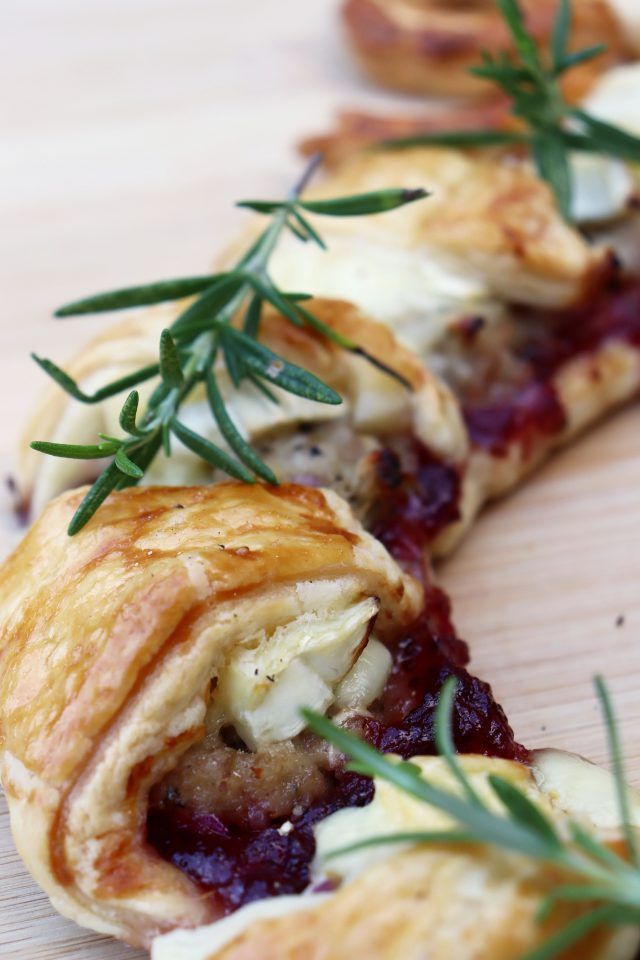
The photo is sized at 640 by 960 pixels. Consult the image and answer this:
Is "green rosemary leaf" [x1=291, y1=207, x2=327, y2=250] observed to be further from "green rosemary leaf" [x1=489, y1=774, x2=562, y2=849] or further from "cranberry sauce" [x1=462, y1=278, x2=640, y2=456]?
"green rosemary leaf" [x1=489, y1=774, x2=562, y2=849]

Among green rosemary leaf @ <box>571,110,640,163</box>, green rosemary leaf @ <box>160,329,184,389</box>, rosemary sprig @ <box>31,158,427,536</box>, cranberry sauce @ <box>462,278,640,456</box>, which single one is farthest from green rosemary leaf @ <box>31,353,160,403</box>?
green rosemary leaf @ <box>571,110,640,163</box>

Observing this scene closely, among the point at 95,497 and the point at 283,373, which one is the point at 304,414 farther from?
the point at 95,497

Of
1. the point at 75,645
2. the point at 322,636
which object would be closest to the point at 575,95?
the point at 322,636

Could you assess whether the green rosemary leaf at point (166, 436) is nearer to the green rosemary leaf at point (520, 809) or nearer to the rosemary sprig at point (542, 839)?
the rosemary sprig at point (542, 839)

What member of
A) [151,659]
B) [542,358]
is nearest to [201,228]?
[542,358]

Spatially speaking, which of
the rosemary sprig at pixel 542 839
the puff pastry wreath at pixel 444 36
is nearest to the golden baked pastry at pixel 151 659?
the rosemary sprig at pixel 542 839

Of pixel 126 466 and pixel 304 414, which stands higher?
pixel 126 466
